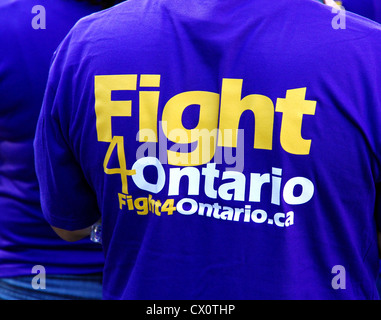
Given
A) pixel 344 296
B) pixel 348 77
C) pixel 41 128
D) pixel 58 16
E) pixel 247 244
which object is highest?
pixel 348 77

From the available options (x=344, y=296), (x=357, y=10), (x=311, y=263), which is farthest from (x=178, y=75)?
(x=357, y=10)

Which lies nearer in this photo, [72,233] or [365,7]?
[72,233]

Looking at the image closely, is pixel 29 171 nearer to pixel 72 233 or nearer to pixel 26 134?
pixel 26 134

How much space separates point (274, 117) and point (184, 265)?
17.0 inches

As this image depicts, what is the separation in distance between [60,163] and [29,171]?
0.47 metres

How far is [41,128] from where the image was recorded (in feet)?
5.12

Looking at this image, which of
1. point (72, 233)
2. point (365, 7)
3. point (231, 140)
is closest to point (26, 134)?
point (72, 233)

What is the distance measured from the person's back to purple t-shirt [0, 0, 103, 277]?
362 mm

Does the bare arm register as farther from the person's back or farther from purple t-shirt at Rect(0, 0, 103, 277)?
the person's back

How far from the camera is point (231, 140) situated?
1362 millimetres

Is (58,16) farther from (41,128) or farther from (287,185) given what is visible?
(287,185)

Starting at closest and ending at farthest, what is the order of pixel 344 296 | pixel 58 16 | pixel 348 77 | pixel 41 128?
1. pixel 348 77
2. pixel 344 296
3. pixel 41 128
4. pixel 58 16

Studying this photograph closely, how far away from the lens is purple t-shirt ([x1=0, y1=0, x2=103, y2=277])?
6.11 ft

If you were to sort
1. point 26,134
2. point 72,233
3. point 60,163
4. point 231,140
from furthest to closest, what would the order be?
point 26,134, point 72,233, point 60,163, point 231,140
